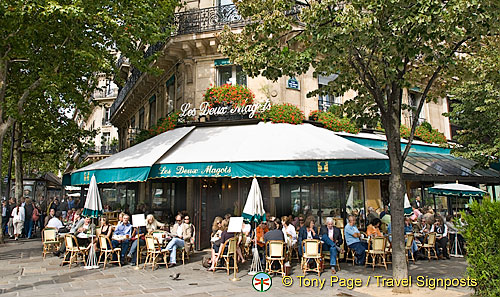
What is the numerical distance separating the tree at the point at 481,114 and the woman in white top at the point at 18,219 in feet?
57.7

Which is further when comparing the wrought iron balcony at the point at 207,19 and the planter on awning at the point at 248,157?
the wrought iron balcony at the point at 207,19

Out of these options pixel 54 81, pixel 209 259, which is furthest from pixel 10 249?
pixel 209 259

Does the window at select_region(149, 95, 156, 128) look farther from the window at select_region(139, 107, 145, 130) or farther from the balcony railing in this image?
the balcony railing

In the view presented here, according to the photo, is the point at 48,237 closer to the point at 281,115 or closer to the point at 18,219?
the point at 18,219

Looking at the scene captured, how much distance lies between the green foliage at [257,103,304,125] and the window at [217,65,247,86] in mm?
1736

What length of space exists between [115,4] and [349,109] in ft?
28.6

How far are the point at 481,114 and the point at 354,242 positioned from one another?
7.45 metres

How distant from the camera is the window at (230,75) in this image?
13.5 m

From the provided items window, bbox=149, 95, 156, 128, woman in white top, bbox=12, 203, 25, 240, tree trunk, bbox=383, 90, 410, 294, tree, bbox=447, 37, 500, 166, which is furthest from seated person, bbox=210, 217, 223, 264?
woman in white top, bbox=12, 203, 25, 240

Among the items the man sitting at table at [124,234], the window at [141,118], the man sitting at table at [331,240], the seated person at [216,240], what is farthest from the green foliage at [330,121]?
the window at [141,118]

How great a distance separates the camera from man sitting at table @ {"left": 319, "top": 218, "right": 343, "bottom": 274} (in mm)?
8914

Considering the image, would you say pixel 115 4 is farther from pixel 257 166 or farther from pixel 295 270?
pixel 295 270

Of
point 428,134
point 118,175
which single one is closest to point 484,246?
point 118,175

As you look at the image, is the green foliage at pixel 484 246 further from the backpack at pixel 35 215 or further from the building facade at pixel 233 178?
the backpack at pixel 35 215
